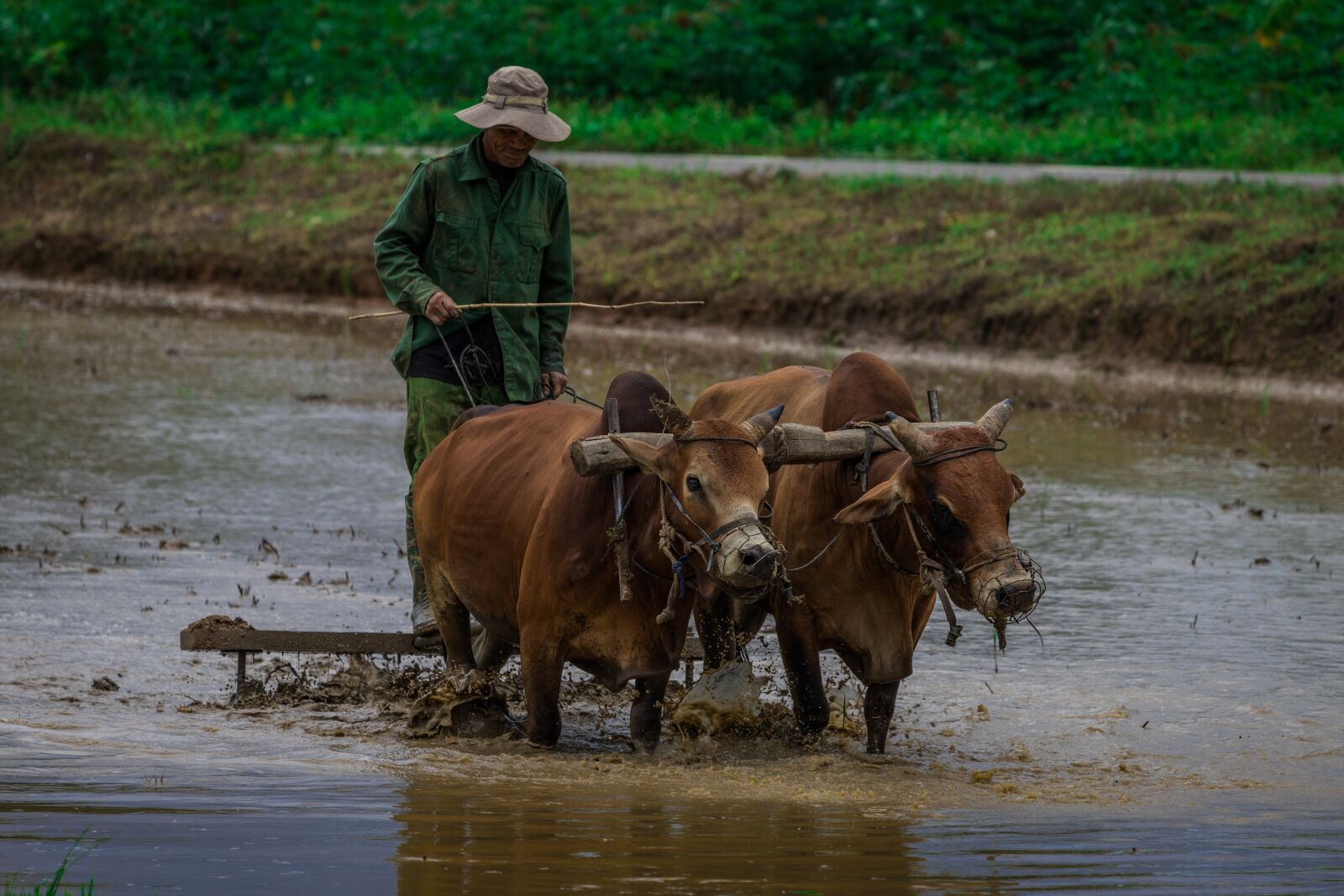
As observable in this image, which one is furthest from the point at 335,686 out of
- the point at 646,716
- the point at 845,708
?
the point at 845,708

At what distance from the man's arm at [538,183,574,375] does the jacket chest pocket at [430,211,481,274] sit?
35 centimetres

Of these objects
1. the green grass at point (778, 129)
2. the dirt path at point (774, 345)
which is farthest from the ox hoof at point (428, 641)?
the green grass at point (778, 129)

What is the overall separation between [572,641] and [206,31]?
85.7ft

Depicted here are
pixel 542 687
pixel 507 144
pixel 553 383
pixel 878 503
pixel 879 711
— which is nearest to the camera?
pixel 878 503

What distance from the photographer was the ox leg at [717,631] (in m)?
6.84

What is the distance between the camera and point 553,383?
7.81 m

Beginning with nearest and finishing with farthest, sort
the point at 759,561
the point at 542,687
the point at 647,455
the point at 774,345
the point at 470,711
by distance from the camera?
the point at 759,561
the point at 647,455
the point at 542,687
the point at 470,711
the point at 774,345

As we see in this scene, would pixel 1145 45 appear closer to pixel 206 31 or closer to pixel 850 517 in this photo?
pixel 206 31

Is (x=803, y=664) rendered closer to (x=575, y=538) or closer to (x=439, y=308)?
(x=575, y=538)

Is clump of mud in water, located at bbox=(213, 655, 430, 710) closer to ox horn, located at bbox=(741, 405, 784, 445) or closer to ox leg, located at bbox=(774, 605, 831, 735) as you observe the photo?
ox leg, located at bbox=(774, 605, 831, 735)

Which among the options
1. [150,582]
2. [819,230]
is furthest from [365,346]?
[150,582]

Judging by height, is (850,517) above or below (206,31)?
below

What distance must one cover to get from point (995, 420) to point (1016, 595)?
79 centimetres

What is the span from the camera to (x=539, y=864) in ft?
17.2
